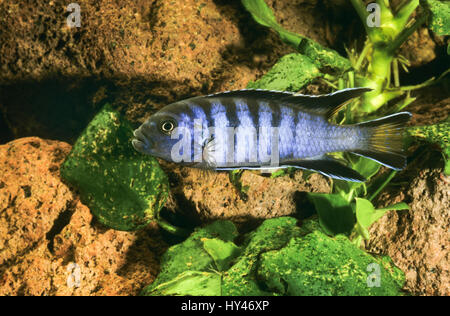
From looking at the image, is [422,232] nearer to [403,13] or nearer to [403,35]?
[403,35]

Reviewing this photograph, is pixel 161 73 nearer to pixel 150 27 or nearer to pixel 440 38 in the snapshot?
pixel 150 27

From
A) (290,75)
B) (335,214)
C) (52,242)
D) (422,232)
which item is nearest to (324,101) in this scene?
(290,75)

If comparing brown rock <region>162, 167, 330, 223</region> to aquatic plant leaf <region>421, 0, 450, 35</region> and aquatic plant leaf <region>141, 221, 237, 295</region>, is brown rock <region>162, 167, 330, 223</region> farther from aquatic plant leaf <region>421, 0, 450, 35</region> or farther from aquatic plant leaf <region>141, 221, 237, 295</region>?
aquatic plant leaf <region>421, 0, 450, 35</region>

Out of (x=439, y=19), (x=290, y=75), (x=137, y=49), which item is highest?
(x=137, y=49)

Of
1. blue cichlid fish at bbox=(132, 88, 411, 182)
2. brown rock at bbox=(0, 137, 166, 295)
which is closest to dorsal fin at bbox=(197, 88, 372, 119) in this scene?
blue cichlid fish at bbox=(132, 88, 411, 182)

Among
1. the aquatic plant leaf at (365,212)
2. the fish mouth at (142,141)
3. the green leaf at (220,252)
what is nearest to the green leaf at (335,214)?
the aquatic plant leaf at (365,212)
